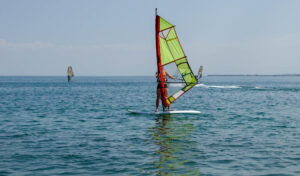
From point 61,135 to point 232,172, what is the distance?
8.95m

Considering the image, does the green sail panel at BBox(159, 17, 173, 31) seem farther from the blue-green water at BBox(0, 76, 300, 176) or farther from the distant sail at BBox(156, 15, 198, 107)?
the blue-green water at BBox(0, 76, 300, 176)

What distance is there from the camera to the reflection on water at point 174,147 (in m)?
10.2

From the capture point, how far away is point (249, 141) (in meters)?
14.4

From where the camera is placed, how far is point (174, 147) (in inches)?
520

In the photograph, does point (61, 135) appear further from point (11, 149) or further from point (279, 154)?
point (279, 154)

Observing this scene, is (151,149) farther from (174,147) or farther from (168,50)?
(168,50)

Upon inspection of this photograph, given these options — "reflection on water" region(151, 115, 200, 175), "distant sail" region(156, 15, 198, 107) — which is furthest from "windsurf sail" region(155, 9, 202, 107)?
"reflection on water" region(151, 115, 200, 175)

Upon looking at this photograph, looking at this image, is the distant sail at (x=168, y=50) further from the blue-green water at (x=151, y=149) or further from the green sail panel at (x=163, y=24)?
the blue-green water at (x=151, y=149)

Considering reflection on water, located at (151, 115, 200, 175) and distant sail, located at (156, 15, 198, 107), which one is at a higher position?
distant sail, located at (156, 15, 198, 107)

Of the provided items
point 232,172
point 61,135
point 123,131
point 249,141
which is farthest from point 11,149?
point 249,141

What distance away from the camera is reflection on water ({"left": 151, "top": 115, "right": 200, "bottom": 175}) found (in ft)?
33.4

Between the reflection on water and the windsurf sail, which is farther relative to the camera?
the windsurf sail

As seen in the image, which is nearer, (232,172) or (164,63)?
(232,172)

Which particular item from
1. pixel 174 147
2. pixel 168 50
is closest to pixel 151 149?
pixel 174 147
